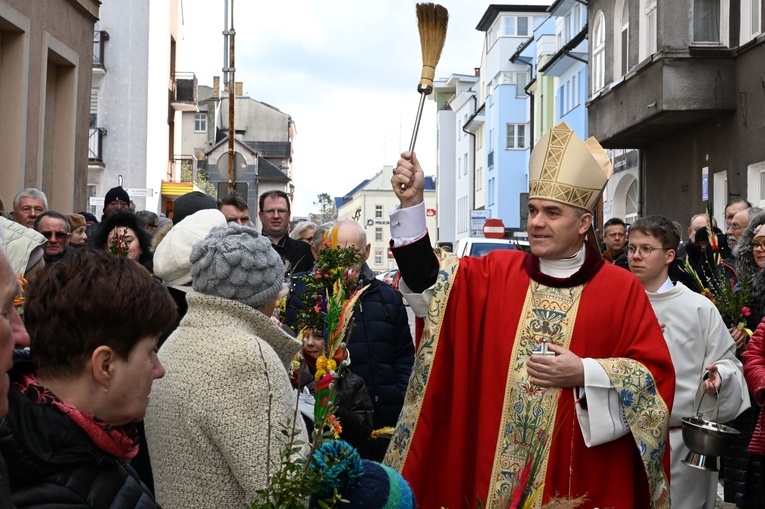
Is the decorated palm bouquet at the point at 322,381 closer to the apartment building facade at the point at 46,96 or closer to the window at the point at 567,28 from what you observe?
the apartment building facade at the point at 46,96

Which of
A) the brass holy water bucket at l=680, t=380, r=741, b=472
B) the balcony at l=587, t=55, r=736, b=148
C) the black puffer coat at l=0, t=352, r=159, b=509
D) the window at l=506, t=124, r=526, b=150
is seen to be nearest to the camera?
the black puffer coat at l=0, t=352, r=159, b=509

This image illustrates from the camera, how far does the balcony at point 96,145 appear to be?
3215 cm

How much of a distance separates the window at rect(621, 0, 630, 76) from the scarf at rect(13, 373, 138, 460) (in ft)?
71.9

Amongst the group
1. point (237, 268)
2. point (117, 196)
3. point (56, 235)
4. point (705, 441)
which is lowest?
point (705, 441)

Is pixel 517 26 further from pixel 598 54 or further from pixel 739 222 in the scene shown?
pixel 739 222

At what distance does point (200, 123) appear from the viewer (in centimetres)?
7756

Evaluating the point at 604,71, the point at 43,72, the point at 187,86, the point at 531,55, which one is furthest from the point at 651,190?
the point at 531,55

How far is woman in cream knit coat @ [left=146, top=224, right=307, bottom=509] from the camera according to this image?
10.8ft

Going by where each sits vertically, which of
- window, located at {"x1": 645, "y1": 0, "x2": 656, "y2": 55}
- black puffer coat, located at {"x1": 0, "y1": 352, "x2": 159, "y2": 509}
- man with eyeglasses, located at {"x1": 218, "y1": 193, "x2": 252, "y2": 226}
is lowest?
black puffer coat, located at {"x1": 0, "y1": 352, "x2": 159, "y2": 509}

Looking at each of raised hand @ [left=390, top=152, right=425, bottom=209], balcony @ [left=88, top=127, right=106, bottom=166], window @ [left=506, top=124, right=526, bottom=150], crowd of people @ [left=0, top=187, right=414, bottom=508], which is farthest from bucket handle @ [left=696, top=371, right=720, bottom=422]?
window @ [left=506, top=124, right=526, bottom=150]

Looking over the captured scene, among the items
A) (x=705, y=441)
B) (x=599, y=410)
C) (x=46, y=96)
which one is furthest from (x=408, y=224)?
(x=46, y=96)

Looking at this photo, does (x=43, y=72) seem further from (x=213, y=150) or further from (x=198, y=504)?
(x=213, y=150)

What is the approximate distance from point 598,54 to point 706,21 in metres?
6.30

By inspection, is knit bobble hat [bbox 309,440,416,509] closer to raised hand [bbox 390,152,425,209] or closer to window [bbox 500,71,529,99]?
raised hand [bbox 390,152,425,209]
